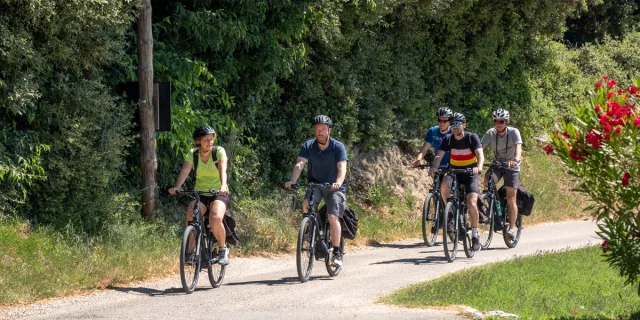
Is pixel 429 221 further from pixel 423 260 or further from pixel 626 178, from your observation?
pixel 626 178

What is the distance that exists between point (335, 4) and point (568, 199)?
371 inches

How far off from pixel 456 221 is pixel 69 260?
5.64 metres

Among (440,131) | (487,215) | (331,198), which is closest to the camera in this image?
(331,198)

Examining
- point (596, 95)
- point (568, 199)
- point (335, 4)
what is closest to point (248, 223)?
point (335, 4)

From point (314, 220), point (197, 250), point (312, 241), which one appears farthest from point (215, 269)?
point (314, 220)

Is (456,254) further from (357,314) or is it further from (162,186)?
(357,314)

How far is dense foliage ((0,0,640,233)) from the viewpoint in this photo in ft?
40.7

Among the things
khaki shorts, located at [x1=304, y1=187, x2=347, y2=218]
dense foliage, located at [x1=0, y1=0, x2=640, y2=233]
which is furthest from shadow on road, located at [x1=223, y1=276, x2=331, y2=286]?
dense foliage, located at [x1=0, y1=0, x2=640, y2=233]

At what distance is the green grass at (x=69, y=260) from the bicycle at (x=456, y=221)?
3869 mm

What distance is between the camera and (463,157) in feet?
49.5

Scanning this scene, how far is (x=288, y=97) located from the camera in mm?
18969

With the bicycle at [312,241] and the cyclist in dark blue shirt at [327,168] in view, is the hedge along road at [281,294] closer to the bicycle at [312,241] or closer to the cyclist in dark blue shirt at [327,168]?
the bicycle at [312,241]

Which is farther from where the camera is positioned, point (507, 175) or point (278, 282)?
point (507, 175)

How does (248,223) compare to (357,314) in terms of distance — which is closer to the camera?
(357,314)
